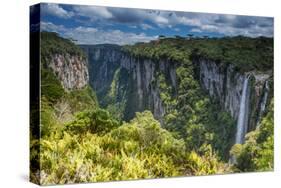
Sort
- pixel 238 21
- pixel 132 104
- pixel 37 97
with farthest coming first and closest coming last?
pixel 238 21
pixel 132 104
pixel 37 97

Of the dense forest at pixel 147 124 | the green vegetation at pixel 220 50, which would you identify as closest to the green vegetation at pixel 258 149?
the dense forest at pixel 147 124

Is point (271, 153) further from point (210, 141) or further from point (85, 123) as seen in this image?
point (85, 123)

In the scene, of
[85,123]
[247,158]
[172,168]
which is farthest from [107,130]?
[247,158]

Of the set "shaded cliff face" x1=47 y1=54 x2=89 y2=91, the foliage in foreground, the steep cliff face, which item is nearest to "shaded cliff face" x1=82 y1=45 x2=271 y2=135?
the steep cliff face

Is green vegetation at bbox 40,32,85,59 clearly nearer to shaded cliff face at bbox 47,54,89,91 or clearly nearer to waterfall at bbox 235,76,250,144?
shaded cliff face at bbox 47,54,89,91

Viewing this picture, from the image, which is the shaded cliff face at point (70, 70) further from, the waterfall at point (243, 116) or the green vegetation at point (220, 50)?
the waterfall at point (243, 116)

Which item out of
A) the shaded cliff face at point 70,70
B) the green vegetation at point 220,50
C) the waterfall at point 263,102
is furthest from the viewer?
the waterfall at point 263,102
